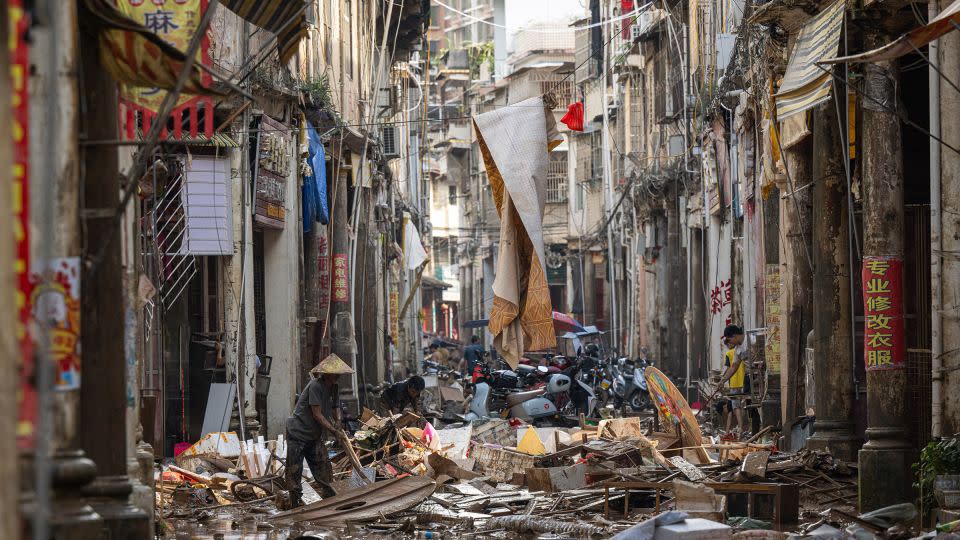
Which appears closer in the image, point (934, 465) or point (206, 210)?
point (934, 465)

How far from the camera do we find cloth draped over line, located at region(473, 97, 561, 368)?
12.3 m

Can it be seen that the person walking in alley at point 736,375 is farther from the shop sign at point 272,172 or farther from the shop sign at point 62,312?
the shop sign at point 62,312

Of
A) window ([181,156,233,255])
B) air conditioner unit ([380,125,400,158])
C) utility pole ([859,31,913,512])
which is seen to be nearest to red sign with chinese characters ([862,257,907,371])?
utility pole ([859,31,913,512])

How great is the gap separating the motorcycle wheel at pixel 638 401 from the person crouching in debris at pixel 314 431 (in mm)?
12267

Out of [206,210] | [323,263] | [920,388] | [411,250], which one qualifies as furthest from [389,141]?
[920,388]

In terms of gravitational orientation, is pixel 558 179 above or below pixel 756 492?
above

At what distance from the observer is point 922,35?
8.76m

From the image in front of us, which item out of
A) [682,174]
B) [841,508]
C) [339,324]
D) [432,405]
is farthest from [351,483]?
[682,174]

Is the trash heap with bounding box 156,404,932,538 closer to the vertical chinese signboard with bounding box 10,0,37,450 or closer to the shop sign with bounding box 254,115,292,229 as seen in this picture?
the shop sign with bounding box 254,115,292,229

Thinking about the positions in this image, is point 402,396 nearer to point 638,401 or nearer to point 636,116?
point 638,401

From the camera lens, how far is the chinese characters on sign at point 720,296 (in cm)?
2384

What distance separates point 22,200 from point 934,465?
6.85 metres

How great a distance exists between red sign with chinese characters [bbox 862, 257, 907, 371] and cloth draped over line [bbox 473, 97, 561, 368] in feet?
8.46

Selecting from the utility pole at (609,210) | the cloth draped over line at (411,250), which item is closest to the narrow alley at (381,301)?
the cloth draped over line at (411,250)
